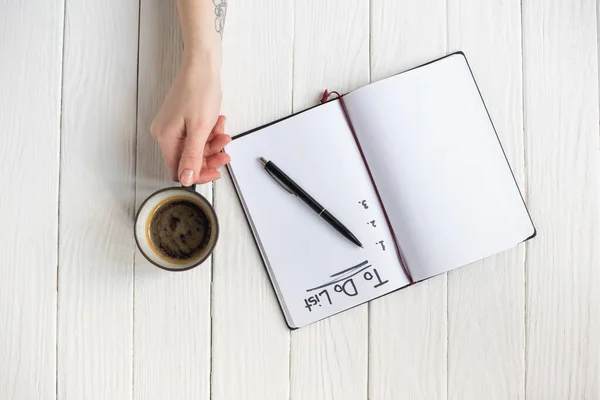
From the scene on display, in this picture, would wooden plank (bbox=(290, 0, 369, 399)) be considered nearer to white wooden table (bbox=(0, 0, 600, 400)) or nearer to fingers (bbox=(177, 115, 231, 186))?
white wooden table (bbox=(0, 0, 600, 400))

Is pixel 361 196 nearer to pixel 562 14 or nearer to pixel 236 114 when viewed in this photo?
pixel 236 114

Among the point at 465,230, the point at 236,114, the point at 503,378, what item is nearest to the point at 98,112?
the point at 236,114

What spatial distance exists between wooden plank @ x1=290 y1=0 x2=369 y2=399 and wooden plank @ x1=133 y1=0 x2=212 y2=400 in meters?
0.14

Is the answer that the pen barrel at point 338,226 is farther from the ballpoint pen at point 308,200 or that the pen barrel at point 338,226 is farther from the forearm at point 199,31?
the forearm at point 199,31

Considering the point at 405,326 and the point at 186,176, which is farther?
the point at 405,326

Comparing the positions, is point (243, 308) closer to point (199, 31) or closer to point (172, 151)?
point (172, 151)

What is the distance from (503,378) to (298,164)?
44 centimetres

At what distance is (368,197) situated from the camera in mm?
766

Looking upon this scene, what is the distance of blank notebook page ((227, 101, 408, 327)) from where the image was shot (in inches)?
30.0

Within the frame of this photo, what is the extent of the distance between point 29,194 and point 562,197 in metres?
0.80

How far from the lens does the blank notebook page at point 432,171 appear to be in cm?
76

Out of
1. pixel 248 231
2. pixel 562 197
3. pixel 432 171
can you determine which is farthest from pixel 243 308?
pixel 562 197

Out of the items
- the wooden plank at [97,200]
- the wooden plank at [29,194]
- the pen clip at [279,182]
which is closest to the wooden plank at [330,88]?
the pen clip at [279,182]

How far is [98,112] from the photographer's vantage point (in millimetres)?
770
